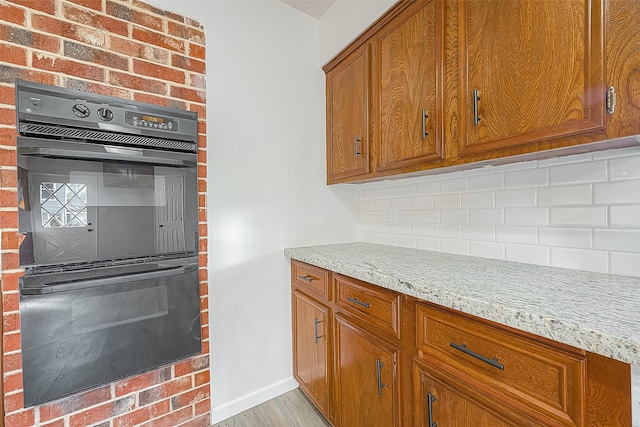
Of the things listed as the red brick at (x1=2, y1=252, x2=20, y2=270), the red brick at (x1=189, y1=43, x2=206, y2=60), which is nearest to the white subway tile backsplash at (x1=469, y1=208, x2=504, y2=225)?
the red brick at (x1=189, y1=43, x2=206, y2=60)

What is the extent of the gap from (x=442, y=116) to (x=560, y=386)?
3.49 feet

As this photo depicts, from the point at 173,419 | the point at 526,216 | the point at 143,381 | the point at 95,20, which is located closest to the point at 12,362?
the point at 143,381

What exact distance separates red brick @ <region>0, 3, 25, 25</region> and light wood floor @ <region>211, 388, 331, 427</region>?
87.5 inches

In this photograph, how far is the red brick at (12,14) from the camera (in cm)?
118

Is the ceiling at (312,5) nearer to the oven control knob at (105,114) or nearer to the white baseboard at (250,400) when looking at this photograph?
the oven control knob at (105,114)

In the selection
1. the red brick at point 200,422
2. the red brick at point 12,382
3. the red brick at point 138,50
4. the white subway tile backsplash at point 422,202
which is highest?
the red brick at point 138,50

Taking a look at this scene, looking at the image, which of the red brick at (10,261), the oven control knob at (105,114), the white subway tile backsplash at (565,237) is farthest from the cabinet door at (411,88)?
the red brick at (10,261)

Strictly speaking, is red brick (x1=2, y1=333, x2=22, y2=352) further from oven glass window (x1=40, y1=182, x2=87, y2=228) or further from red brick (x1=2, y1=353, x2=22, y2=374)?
oven glass window (x1=40, y1=182, x2=87, y2=228)

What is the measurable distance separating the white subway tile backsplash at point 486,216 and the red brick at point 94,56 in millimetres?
1953

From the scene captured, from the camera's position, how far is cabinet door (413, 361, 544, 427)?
2.61 ft

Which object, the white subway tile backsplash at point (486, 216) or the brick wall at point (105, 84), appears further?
the white subway tile backsplash at point (486, 216)

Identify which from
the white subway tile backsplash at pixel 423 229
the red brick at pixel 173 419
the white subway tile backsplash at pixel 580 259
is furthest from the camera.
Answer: the white subway tile backsplash at pixel 423 229

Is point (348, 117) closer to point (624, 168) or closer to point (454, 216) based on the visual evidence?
point (454, 216)

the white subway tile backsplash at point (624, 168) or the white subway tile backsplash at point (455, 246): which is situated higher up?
the white subway tile backsplash at point (624, 168)
